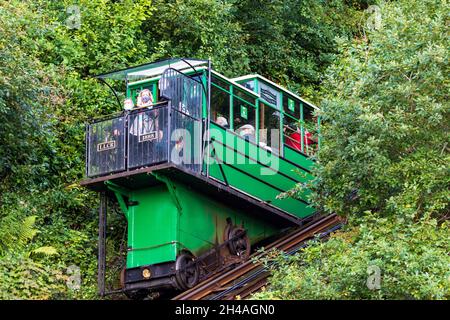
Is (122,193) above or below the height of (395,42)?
below

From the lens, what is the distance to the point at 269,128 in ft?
91.9

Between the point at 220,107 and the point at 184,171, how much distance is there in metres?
2.23

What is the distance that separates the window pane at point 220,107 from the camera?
26.2m

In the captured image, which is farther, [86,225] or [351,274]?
[86,225]

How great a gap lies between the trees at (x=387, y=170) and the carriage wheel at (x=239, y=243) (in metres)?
3.38

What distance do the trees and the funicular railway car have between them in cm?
163

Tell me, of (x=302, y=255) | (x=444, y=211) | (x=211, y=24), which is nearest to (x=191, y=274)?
(x=302, y=255)

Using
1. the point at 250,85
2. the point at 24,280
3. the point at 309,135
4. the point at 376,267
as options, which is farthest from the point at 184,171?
the point at 376,267

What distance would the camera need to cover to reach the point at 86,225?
1125 inches

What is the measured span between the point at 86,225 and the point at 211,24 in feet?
27.2

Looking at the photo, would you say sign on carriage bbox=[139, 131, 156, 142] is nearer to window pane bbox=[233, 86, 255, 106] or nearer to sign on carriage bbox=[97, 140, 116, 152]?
sign on carriage bbox=[97, 140, 116, 152]

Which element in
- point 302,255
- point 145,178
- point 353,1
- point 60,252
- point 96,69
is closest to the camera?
point 302,255

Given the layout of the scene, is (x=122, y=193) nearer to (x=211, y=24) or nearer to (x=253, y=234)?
(x=253, y=234)

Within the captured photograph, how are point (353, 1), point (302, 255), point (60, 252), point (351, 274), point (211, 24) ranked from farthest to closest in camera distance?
point (353, 1) → point (211, 24) → point (60, 252) → point (302, 255) → point (351, 274)
